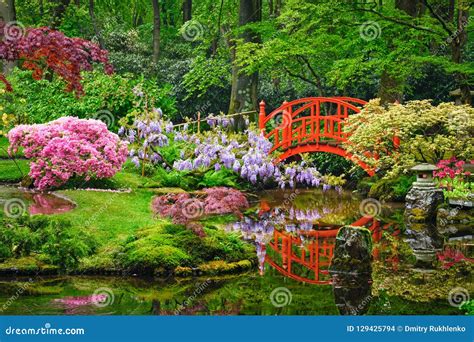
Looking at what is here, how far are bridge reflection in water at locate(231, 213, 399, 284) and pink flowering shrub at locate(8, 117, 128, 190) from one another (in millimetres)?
2975

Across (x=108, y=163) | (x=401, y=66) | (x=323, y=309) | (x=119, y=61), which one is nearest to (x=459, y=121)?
(x=401, y=66)
